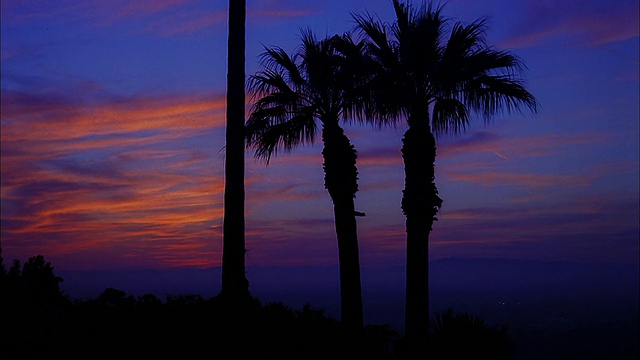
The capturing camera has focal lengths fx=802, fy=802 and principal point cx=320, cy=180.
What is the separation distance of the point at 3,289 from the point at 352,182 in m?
11.6

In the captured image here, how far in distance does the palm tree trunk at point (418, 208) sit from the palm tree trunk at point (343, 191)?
2336mm

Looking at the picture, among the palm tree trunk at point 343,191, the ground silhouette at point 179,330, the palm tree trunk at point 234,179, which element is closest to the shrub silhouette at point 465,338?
Result: the ground silhouette at point 179,330

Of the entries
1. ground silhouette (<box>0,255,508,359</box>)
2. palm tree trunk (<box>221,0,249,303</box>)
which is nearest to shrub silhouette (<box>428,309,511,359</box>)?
ground silhouette (<box>0,255,508,359</box>)

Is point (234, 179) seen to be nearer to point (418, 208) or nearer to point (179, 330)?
point (179, 330)

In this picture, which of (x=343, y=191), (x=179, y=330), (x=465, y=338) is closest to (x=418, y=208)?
(x=343, y=191)

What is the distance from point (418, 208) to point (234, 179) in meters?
7.12

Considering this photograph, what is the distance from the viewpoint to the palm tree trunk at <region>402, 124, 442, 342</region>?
22.8 metres

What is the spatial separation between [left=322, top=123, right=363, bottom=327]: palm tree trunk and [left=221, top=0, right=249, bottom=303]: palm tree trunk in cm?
731

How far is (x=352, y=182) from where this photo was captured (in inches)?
1022

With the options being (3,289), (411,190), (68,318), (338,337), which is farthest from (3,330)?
(411,190)

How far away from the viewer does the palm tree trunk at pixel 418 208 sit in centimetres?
2284

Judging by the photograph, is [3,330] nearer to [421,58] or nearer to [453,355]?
[453,355]

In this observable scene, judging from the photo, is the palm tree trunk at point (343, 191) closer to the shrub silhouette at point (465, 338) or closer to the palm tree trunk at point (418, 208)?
the palm tree trunk at point (418, 208)

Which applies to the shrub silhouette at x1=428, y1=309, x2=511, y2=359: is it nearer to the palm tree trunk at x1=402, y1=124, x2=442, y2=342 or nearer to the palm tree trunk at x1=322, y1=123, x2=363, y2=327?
the palm tree trunk at x1=402, y1=124, x2=442, y2=342
